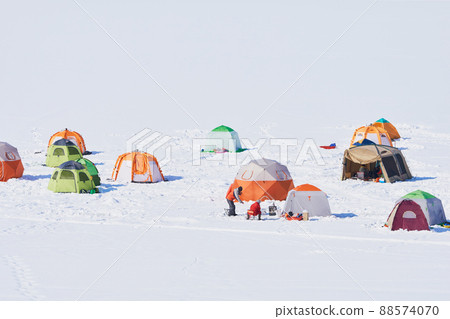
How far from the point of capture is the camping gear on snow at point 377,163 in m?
27.7

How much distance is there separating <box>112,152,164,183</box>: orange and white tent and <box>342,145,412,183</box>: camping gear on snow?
29.2 feet

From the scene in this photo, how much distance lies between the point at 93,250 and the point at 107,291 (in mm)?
3568

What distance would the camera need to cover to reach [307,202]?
1978 centimetres

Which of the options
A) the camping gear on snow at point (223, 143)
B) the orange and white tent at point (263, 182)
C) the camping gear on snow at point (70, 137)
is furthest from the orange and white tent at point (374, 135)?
the orange and white tent at point (263, 182)

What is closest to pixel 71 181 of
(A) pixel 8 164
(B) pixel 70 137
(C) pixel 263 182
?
(A) pixel 8 164

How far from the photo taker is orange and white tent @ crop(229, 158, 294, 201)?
22766 millimetres

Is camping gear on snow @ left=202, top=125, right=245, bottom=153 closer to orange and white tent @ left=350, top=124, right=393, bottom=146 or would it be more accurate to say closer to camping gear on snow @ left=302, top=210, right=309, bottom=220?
orange and white tent @ left=350, top=124, right=393, bottom=146

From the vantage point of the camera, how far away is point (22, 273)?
12.6 m

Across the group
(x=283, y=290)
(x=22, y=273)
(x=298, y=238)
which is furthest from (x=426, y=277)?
(x=22, y=273)

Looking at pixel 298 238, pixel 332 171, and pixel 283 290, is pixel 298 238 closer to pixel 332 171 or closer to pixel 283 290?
pixel 283 290

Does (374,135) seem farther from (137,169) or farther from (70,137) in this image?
(70,137)

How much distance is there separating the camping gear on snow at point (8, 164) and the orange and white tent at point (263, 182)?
35.2ft
